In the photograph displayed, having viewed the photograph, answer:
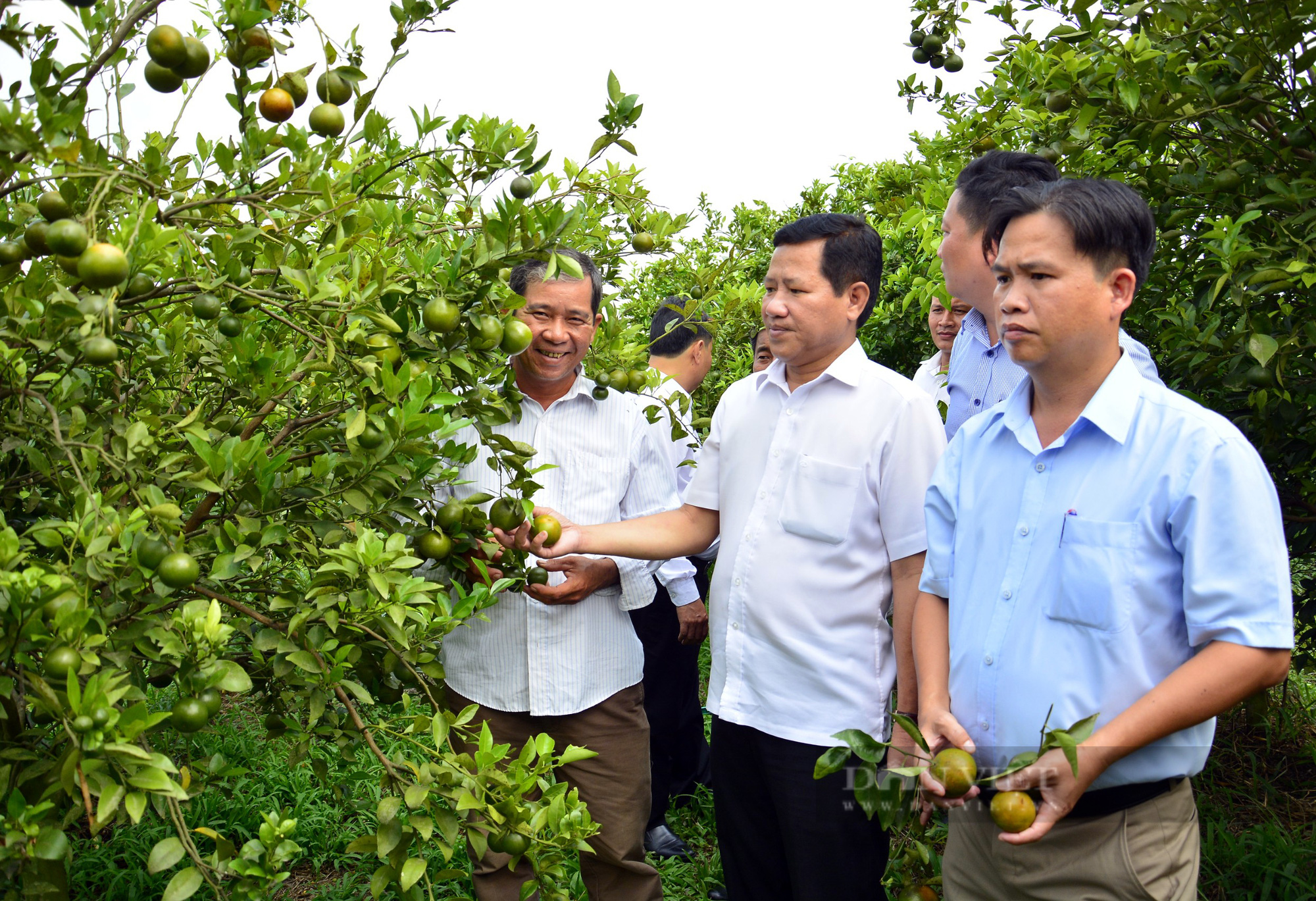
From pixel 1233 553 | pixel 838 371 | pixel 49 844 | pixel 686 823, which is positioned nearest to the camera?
pixel 49 844

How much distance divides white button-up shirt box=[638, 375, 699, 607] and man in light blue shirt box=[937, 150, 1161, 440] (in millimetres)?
763

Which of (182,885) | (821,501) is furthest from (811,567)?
(182,885)

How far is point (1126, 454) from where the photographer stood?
164 cm

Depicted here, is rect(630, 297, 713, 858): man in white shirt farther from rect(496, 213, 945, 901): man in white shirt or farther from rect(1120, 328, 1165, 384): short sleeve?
rect(1120, 328, 1165, 384): short sleeve

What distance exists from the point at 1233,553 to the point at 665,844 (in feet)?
9.22

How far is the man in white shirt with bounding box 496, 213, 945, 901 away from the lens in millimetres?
2207

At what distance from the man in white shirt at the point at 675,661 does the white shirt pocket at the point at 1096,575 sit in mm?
1863

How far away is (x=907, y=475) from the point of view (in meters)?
2.23

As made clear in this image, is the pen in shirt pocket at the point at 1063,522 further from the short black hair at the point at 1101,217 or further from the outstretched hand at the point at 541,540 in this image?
the outstretched hand at the point at 541,540

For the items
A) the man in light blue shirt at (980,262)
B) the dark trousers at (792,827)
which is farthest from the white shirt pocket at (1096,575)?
the man in light blue shirt at (980,262)

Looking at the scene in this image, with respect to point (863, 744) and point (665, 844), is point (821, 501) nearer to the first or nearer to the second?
point (863, 744)

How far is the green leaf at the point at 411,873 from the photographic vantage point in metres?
1.64

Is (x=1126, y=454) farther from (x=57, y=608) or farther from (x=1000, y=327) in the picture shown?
(x=57, y=608)

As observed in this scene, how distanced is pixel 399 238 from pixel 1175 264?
7.25 feet
